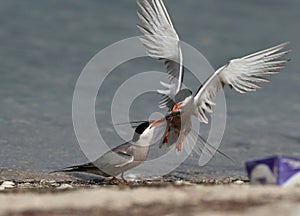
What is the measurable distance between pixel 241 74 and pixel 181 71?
0.71 m

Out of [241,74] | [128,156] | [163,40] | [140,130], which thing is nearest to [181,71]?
[163,40]

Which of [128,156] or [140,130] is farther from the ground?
[140,130]

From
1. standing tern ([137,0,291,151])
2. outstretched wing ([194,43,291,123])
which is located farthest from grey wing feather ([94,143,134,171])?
outstretched wing ([194,43,291,123])

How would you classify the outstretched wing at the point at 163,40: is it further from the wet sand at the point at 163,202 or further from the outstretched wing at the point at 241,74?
the wet sand at the point at 163,202

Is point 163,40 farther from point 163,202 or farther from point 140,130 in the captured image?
point 163,202

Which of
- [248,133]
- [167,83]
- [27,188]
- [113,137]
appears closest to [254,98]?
[248,133]

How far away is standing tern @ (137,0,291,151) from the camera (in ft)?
21.7

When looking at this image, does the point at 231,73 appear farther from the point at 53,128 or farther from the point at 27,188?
the point at 53,128

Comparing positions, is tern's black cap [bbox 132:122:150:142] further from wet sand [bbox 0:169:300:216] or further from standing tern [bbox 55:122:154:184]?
wet sand [bbox 0:169:300:216]

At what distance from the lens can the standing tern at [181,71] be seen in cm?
662

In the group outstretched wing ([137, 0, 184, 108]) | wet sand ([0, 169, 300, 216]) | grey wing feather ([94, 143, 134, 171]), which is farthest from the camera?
outstretched wing ([137, 0, 184, 108])

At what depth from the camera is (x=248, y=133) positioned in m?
9.65

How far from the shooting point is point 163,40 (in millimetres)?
7277

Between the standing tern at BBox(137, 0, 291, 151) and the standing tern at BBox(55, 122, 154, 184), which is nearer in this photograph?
the standing tern at BBox(55, 122, 154, 184)
